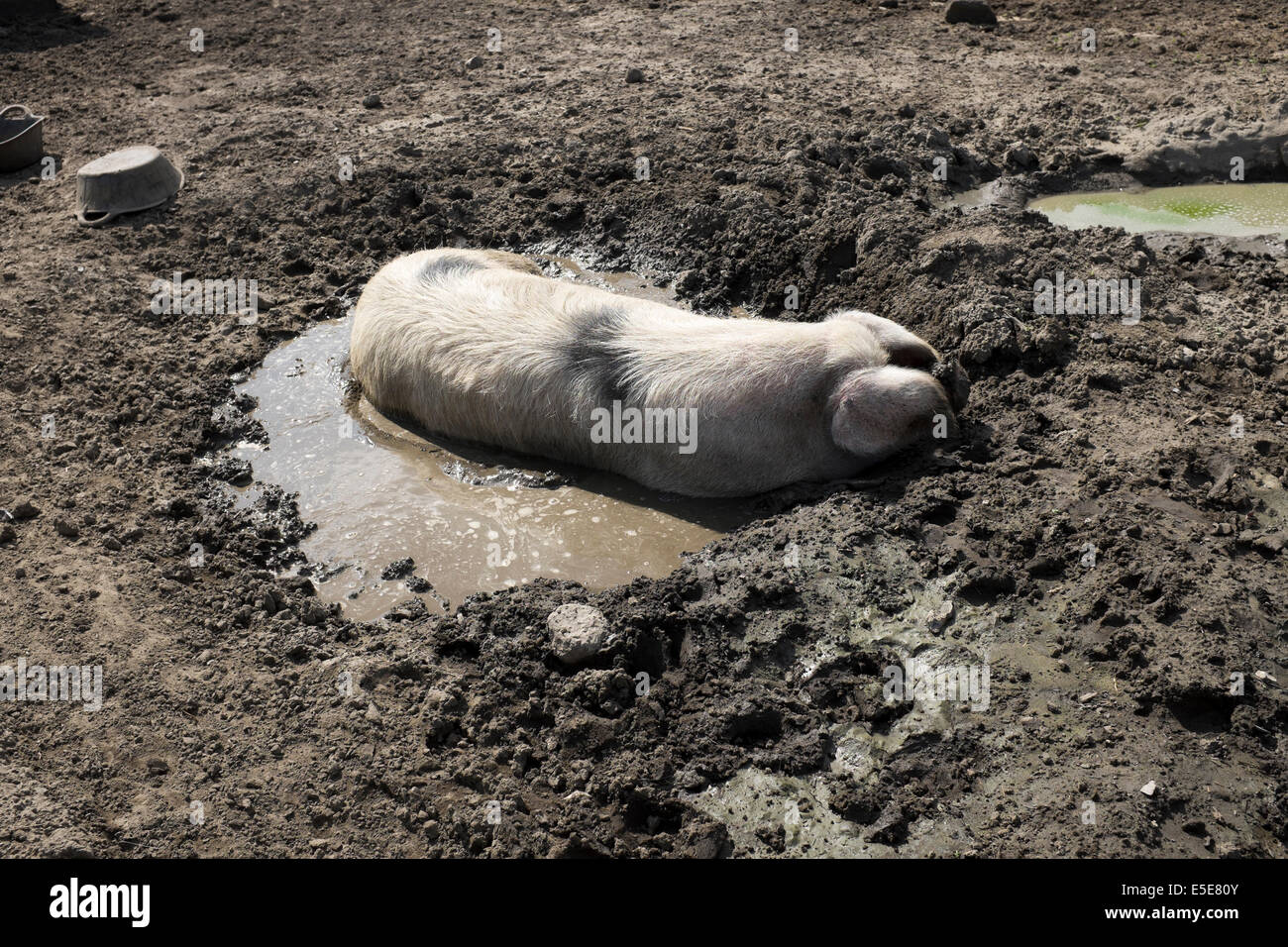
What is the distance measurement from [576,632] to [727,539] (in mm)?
866

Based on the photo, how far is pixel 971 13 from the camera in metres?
9.93

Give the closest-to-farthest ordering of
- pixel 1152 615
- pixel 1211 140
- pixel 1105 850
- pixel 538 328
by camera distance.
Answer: pixel 1105 850
pixel 1152 615
pixel 538 328
pixel 1211 140

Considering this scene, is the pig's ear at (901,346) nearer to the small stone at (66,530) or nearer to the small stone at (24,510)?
the small stone at (66,530)

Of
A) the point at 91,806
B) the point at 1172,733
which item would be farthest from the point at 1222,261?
the point at 91,806

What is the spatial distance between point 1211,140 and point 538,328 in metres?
5.28

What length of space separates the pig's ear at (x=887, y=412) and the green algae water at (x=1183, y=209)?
283cm

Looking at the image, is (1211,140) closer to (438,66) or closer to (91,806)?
(438,66)

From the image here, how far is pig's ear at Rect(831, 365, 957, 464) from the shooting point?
15.2 ft

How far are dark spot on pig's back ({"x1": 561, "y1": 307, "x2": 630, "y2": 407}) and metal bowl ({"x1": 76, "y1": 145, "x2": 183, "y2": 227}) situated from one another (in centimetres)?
397

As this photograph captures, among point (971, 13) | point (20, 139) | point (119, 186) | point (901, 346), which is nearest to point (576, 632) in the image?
point (901, 346)

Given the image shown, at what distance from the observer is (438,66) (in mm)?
9656

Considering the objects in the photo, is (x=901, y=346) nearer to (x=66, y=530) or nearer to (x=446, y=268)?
(x=446, y=268)

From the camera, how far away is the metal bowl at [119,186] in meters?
7.32

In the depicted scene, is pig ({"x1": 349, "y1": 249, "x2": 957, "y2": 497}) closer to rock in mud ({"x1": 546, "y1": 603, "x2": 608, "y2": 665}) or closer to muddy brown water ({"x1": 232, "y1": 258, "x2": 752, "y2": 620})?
muddy brown water ({"x1": 232, "y1": 258, "x2": 752, "y2": 620})
